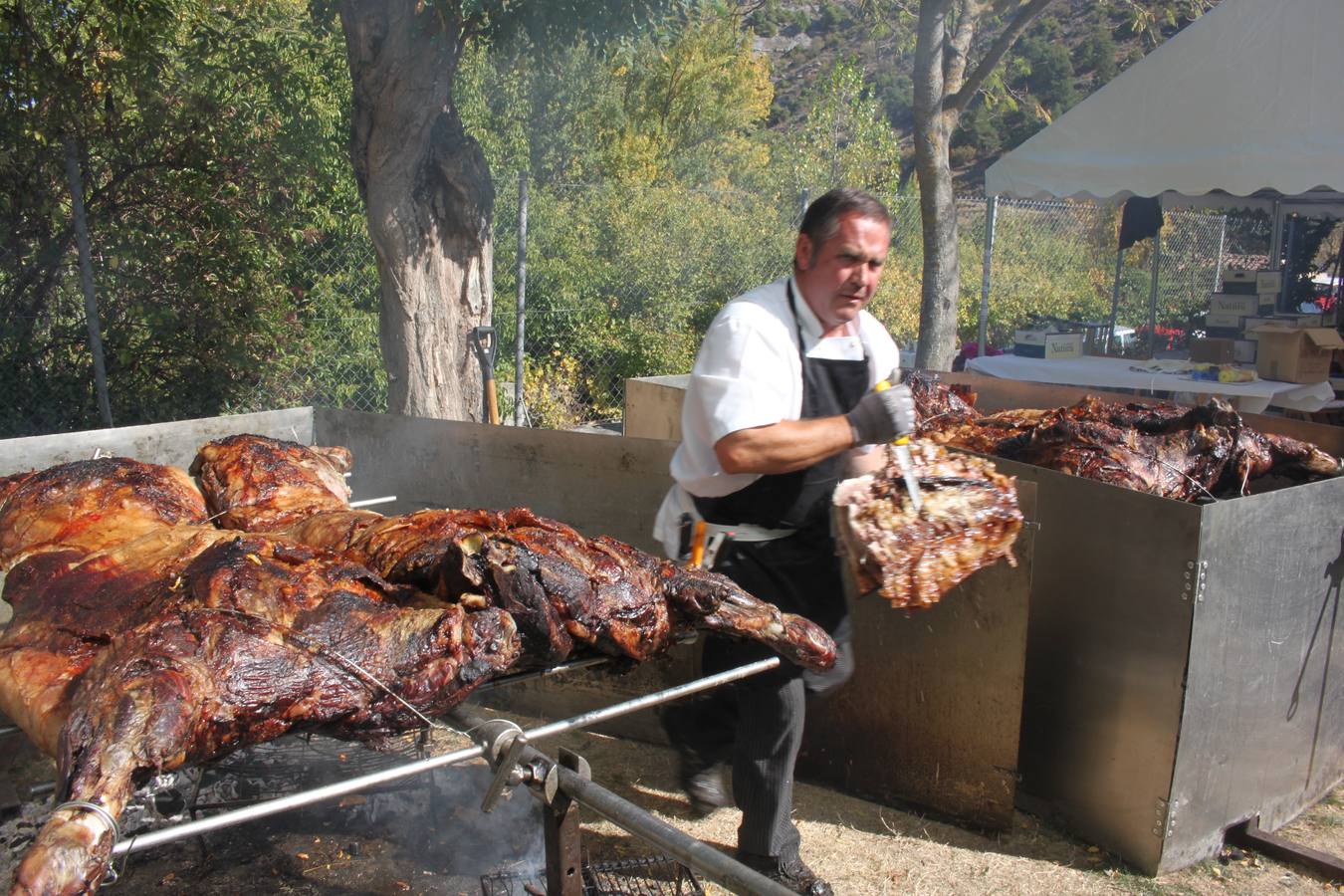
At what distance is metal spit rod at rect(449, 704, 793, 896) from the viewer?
162 cm

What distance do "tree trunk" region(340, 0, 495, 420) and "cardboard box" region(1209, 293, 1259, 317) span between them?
6.90 metres

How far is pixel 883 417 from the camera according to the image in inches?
108

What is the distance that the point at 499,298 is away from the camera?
10.4 meters

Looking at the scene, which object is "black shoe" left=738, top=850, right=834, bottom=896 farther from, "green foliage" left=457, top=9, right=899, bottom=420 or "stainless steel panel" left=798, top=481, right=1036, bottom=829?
"green foliage" left=457, top=9, right=899, bottom=420

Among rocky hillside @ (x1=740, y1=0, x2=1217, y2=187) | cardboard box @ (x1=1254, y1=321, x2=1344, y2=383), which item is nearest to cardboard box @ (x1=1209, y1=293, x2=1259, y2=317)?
cardboard box @ (x1=1254, y1=321, x2=1344, y2=383)

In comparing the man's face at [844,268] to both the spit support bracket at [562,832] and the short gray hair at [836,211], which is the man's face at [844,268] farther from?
the spit support bracket at [562,832]

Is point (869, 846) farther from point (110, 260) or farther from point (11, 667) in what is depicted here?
point (110, 260)

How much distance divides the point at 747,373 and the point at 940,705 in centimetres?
161

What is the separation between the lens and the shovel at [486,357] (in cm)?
696

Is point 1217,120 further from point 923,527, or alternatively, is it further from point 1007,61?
point 1007,61

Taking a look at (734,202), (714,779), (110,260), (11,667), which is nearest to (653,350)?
(734,202)

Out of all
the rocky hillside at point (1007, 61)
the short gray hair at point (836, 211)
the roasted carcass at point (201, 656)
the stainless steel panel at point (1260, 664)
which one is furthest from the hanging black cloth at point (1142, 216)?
the rocky hillside at point (1007, 61)

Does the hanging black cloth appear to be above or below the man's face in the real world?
above

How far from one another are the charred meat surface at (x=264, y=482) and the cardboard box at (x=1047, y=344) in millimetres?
6483
